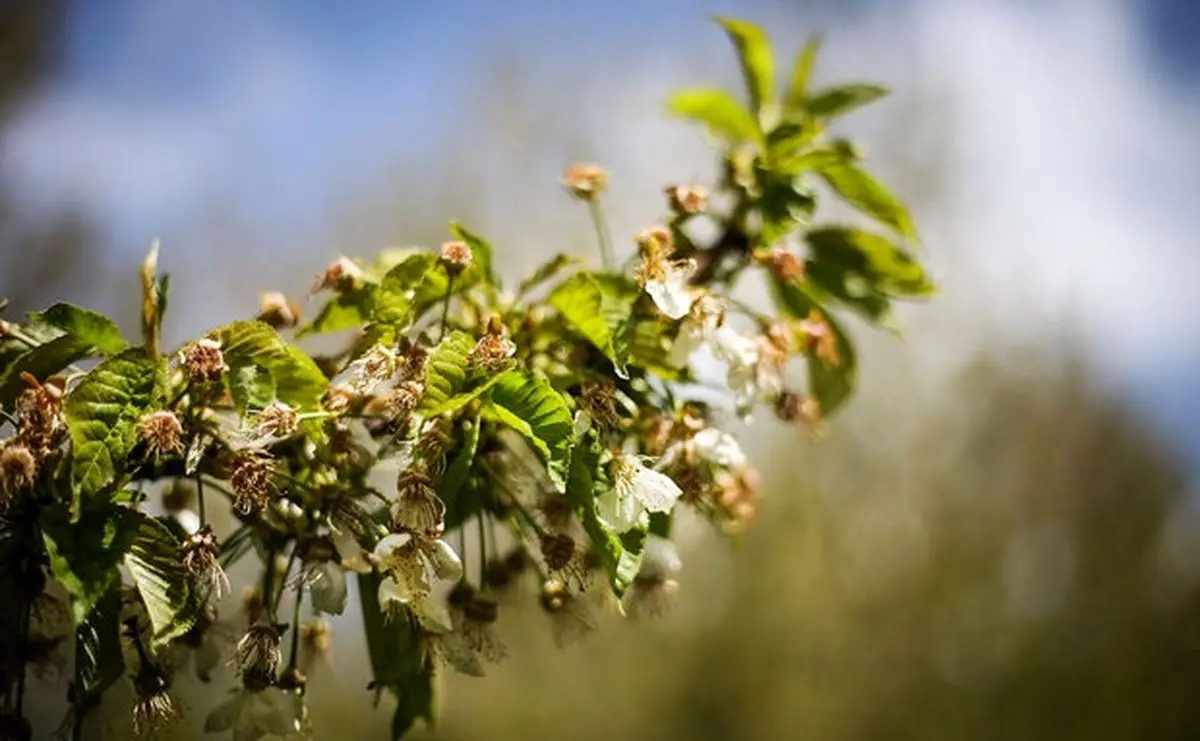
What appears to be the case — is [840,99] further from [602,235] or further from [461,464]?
[461,464]

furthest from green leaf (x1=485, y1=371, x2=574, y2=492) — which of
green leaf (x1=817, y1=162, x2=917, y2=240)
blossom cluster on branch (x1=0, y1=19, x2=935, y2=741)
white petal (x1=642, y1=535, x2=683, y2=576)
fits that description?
green leaf (x1=817, y1=162, x2=917, y2=240)

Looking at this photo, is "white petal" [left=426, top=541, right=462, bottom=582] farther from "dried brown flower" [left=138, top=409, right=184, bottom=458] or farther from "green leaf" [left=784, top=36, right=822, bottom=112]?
"green leaf" [left=784, top=36, right=822, bottom=112]

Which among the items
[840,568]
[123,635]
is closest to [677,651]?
[840,568]

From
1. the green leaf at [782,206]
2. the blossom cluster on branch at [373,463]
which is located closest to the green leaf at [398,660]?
the blossom cluster on branch at [373,463]

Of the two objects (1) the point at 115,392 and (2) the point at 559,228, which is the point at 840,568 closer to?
(2) the point at 559,228

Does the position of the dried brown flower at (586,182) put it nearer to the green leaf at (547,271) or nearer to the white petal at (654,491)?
the green leaf at (547,271)
